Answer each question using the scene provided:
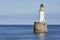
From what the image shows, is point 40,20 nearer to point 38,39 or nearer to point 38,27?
point 38,27

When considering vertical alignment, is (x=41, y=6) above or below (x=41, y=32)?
above

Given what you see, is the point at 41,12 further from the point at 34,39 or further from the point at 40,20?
the point at 34,39

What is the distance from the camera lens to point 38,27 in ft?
154

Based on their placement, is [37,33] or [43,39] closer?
[43,39]

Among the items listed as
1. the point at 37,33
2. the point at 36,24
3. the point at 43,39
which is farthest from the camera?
the point at 37,33

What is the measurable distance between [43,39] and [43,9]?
22.2 feet

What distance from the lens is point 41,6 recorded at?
1925 inches

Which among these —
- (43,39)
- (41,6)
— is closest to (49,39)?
(43,39)

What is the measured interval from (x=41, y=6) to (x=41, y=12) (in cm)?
195

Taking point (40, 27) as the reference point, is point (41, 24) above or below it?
above

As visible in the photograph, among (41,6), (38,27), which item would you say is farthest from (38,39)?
(41,6)

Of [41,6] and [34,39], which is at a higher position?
[41,6]

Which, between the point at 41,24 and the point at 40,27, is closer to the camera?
the point at 41,24

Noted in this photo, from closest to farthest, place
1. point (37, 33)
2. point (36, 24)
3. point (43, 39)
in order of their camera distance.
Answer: point (43, 39) → point (36, 24) → point (37, 33)
